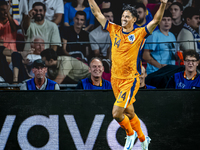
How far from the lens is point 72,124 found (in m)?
6.24

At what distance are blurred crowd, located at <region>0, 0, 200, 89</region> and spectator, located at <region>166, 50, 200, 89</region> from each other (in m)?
0.02

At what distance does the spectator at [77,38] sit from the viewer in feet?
21.1

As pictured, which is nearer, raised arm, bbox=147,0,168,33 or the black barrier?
raised arm, bbox=147,0,168,33

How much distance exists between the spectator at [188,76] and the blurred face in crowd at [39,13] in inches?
130

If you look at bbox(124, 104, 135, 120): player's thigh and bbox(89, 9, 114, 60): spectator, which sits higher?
bbox(89, 9, 114, 60): spectator

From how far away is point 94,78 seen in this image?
6.39m

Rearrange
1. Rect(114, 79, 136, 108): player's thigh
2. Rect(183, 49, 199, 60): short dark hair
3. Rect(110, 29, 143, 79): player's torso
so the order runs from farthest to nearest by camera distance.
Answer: Rect(183, 49, 199, 60): short dark hair → Rect(110, 29, 143, 79): player's torso → Rect(114, 79, 136, 108): player's thigh

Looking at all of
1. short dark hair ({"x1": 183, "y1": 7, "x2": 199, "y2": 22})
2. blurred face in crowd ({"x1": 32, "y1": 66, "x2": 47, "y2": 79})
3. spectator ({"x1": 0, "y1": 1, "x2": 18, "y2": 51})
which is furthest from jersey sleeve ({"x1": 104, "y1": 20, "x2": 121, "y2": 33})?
spectator ({"x1": 0, "y1": 1, "x2": 18, "y2": 51})

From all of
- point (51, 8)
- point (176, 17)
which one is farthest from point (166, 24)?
point (51, 8)

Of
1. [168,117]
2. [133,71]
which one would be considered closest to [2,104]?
[133,71]

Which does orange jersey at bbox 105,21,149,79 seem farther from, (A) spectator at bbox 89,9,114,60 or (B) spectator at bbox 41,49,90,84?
(B) spectator at bbox 41,49,90,84

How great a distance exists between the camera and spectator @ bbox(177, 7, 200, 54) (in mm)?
6359

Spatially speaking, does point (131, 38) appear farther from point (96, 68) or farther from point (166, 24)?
point (166, 24)

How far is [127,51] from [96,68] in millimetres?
1611
